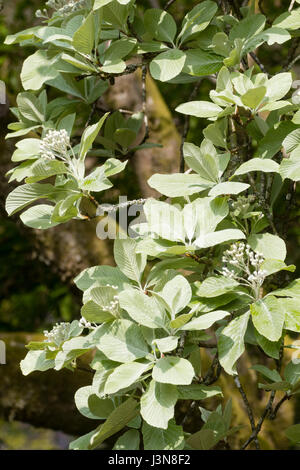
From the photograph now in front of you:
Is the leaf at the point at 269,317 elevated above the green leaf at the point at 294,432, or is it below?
above

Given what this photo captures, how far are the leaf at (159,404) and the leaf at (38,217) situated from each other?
284 millimetres

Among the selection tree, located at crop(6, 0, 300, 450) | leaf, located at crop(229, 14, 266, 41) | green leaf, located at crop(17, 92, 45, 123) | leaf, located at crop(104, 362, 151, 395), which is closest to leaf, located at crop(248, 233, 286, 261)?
tree, located at crop(6, 0, 300, 450)

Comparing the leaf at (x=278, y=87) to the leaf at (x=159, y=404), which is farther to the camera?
the leaf at (x=278, y=87)

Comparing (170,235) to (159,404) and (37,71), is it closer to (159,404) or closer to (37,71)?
(159,404)

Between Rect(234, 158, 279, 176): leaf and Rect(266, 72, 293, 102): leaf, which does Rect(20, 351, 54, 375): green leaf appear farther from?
Rect(266, 72, 293, 102): leaf

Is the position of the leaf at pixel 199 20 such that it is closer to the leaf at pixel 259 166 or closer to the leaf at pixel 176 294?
the leaf at pixel 259 166

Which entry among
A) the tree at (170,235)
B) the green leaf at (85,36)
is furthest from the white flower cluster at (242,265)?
the green leaf at (85,36)

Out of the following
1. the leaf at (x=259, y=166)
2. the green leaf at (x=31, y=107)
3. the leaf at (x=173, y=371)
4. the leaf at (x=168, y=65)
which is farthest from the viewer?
the green leaf at (x=31, y=107)

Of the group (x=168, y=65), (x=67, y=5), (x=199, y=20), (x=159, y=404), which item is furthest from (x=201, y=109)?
(x=159, y=404)

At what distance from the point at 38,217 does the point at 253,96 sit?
1.11ft

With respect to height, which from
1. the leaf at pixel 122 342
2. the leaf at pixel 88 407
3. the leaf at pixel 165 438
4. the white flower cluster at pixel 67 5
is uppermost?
the white flower cluster at pixel 67 5

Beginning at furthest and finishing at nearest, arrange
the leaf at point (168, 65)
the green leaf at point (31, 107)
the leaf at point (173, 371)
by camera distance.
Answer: the green leaf at point (31, 107), the leaf at point (168, 65), the leaf at point (173, 371)

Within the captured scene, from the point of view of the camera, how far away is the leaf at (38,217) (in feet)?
2.66

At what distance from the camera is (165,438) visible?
700 millimetres
